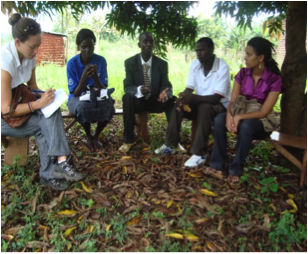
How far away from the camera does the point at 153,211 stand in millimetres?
2615

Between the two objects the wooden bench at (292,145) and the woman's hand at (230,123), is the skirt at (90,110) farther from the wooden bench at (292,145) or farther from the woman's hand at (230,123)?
the wooden bench at (292,145)

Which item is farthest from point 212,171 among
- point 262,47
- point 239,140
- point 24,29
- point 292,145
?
point 24,29

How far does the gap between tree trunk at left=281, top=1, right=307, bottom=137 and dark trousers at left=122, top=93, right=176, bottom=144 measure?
1297 mm

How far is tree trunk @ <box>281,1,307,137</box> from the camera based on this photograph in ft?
10.6

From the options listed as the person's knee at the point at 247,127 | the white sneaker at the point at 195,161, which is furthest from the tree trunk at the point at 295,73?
the white sneaker at the point at 195,161

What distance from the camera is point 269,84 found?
10.2 ft

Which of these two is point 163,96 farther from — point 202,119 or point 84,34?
point 84,34

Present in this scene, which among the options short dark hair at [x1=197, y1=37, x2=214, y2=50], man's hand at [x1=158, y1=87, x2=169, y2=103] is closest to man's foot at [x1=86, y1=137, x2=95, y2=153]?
man's hand at [x1=158, y1=87, x2=169, y2=103]

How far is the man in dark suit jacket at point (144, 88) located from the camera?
3637 millimetres

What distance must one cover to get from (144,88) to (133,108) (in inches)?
10.7

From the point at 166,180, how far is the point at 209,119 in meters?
0.78

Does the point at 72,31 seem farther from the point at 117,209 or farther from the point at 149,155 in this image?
the point at 117,209

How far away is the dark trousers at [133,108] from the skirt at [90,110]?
19 centimetres

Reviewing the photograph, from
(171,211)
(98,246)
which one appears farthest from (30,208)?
(171,211)
